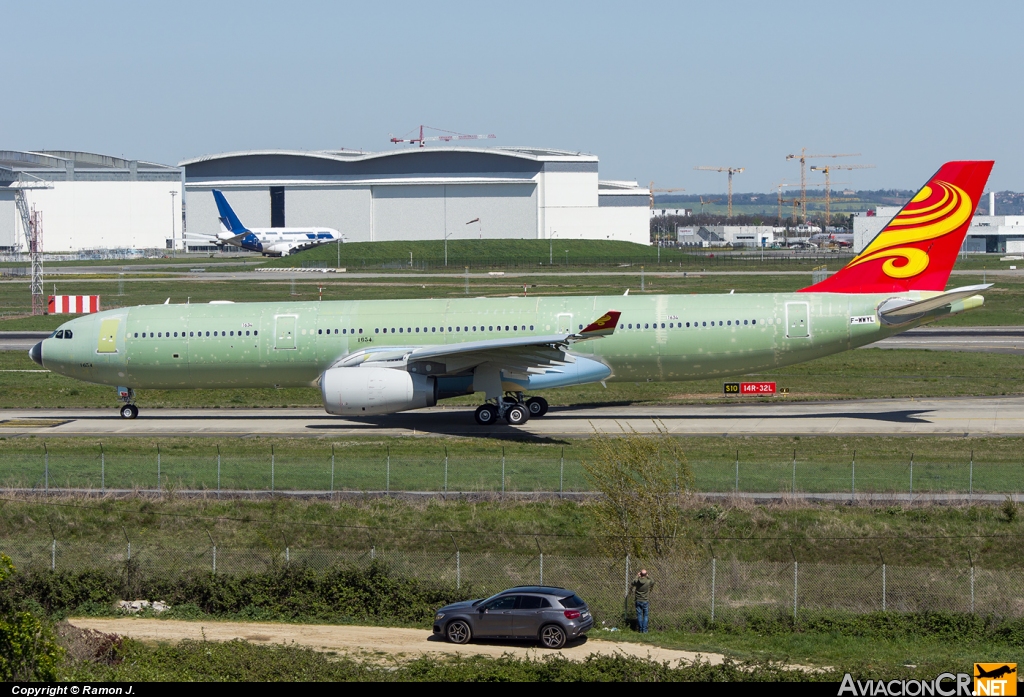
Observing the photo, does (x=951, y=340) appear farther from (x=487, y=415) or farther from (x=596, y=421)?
(x=487, y=415)

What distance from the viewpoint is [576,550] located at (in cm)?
2844

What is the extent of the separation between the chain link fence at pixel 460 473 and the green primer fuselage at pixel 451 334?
7.08 m

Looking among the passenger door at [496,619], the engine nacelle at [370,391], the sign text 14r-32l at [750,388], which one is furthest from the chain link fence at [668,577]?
the sign text 14r-32l at [750,388]

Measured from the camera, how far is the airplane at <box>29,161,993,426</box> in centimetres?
4166

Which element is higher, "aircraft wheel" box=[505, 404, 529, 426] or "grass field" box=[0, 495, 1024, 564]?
"aircraft wheel" box=[505, 404, 529, 426]

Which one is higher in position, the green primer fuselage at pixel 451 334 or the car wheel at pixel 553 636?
the green primer fuselage at pixel 451 334

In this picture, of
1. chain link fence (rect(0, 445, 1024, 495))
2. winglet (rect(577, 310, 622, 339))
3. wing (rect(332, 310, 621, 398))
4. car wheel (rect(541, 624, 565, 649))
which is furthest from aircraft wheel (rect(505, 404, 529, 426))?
car wheel (rect(541, 624, 565, 649))

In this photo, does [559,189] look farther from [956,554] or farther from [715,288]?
[956,554]

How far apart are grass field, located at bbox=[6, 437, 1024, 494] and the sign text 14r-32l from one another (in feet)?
35.0

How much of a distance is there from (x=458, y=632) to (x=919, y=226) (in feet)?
92.8

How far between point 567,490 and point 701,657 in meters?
11.0

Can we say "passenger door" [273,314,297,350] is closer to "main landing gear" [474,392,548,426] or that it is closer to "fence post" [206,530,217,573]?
"main landing gear" [474,392,548,426]

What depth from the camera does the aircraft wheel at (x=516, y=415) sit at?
42.0m

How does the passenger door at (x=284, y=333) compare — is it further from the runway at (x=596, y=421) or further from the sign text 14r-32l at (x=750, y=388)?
the sign text 14r-32l at (x=750, y=388)
